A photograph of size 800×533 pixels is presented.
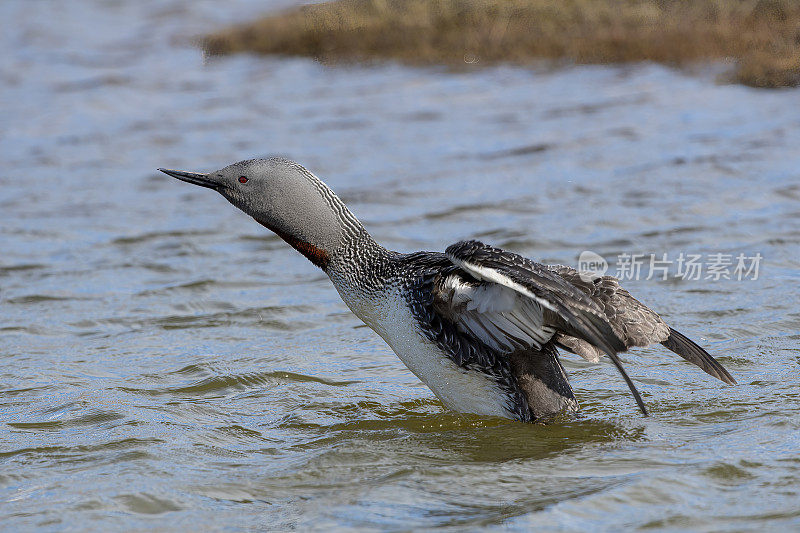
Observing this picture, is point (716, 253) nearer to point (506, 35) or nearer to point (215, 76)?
point (506, 35)

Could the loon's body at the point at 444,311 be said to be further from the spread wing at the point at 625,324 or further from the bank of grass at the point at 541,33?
the bank of grass at the point at 541,33

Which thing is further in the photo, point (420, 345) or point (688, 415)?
point (688, 415)

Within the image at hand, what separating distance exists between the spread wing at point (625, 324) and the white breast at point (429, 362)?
1.61 feet

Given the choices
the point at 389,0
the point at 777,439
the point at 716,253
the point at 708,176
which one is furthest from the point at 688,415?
the point at 389,0

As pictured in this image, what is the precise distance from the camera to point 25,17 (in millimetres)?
23516

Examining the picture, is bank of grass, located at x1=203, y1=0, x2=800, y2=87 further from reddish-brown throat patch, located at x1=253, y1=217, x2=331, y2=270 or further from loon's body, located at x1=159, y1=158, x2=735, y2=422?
reddish-brown throat patch, located at x1=253, y1=217, x2=331, y2=270

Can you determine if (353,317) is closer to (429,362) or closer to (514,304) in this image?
(429,362)

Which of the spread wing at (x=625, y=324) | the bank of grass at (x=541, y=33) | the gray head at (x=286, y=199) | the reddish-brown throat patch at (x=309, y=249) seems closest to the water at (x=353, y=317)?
the spread wing at (x=625, y=324)

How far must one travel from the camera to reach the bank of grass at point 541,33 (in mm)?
14922

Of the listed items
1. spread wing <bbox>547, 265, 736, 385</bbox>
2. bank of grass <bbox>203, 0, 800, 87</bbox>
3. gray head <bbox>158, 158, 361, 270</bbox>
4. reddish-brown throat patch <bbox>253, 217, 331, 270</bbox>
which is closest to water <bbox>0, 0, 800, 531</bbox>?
spread wing <bbox>547, 265, 736, 385</bbox>

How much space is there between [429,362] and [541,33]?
1220 cm

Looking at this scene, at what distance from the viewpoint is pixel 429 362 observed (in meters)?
5.75

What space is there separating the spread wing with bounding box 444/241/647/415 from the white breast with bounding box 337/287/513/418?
0.68ft

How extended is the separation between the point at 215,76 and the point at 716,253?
36.9ft
